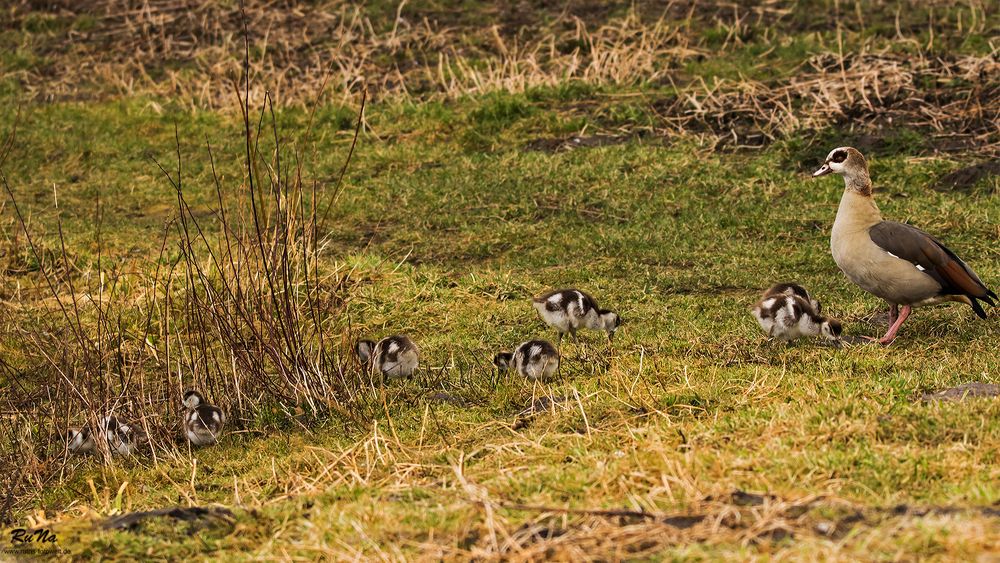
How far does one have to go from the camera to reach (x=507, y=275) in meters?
10.1

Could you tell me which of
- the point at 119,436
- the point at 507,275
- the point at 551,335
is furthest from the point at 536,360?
the point at 507,275

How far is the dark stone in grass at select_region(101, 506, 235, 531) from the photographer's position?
507 cm

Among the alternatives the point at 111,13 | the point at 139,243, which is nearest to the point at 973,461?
the point at 139,243

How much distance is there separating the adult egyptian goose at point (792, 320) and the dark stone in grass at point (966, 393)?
1.53 meters

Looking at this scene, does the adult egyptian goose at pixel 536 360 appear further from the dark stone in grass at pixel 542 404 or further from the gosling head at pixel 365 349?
the gosling head at pixel 365 349

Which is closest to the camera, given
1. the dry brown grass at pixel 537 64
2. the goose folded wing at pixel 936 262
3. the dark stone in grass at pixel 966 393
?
the dark stone in grass at pixel 966 393

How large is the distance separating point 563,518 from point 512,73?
11397 mm

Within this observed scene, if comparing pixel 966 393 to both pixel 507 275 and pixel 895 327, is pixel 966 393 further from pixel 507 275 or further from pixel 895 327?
pixel 507 275

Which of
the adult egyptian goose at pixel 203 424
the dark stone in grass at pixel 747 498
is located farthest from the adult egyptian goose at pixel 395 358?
the dark stone in grass at pixel 747 498

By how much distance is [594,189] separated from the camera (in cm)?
A: 1237

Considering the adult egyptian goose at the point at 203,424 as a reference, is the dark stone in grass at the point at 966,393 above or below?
above

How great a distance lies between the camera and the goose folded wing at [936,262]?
791 cm

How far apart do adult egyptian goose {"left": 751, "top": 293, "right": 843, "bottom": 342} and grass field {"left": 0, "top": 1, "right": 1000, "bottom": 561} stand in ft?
0.44

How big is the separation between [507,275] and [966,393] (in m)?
4.72
